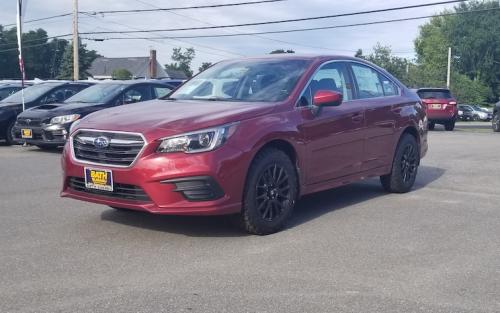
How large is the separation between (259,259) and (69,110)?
27.0 ft

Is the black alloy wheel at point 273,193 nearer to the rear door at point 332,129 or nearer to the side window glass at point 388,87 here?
the rear door at point 332,129

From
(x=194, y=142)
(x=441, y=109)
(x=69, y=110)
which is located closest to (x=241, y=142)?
(x=194, y=142)

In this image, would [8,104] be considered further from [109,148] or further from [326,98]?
[326,98]

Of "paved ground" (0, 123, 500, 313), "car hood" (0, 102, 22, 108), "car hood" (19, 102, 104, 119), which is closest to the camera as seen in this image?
"paved ground" (0, 123, 500, 313)

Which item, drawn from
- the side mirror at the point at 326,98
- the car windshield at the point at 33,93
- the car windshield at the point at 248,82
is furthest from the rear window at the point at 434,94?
the side mirror at the point at 326,98

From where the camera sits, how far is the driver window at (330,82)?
20.3ft

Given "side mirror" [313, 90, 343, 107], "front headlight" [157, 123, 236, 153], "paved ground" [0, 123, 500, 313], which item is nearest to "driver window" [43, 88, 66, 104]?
"paved ground" [0, 123, 500, 313]

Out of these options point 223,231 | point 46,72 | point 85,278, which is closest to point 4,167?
point 223,231

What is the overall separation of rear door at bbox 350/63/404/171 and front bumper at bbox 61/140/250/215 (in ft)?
7.46

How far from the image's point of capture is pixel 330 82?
661 centimetres

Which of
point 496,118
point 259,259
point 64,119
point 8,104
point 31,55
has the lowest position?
point 259,259

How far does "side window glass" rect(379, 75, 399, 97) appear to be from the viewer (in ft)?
25.1

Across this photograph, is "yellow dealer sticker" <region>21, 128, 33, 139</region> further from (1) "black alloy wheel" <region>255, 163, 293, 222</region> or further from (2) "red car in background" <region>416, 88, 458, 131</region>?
(2) "red car in background" <region>416, 88, 458, 131</region>

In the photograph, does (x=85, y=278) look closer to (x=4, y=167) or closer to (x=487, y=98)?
(x=4, y=167)
